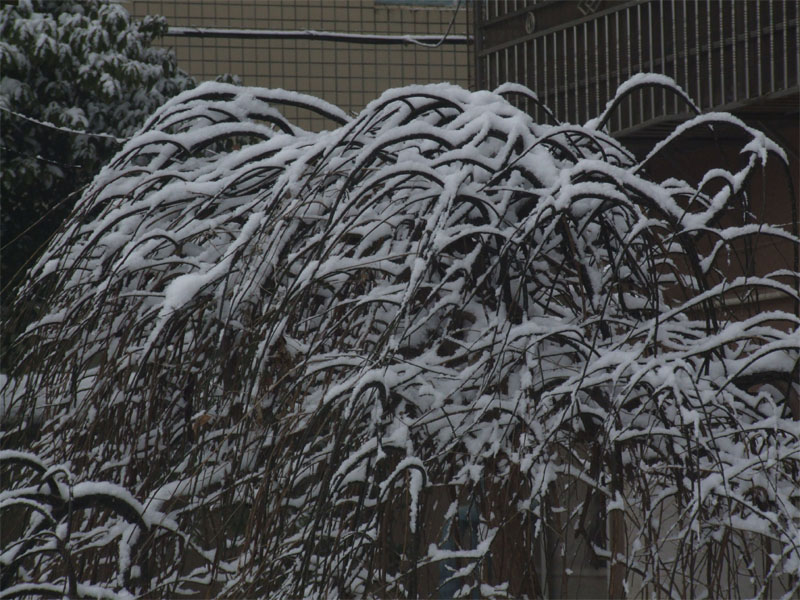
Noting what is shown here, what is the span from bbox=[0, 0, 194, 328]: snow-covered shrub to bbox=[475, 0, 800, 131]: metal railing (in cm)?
187

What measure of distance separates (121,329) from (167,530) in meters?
0.50

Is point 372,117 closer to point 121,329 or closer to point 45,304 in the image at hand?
point 121,329

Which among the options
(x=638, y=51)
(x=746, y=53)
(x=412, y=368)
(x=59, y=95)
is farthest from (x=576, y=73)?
(x=412, y=368)

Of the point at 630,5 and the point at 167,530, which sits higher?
the point at 630,5

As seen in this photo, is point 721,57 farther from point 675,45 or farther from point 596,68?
point 596,68

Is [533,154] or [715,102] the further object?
[715,102]

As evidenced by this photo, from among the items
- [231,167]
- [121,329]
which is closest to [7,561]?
[121,329]

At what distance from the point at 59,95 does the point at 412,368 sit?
4341 mm

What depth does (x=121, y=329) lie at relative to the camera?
2.67 m

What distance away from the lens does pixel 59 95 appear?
591 cm

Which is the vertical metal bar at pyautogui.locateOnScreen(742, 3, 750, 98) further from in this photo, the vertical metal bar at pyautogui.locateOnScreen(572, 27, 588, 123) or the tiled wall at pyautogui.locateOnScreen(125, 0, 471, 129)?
the tiled wall at pyautogui.locateOnScreen(125, 0, 471, 129)

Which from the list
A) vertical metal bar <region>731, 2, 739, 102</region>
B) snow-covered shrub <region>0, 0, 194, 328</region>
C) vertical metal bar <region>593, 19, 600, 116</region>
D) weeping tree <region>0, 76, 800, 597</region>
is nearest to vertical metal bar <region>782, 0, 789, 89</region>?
vertical metal bar <region>731, 2, 739, 102</region>

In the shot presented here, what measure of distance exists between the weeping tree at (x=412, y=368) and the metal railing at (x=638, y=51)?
6.80 ft

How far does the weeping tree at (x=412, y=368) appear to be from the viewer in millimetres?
2053
